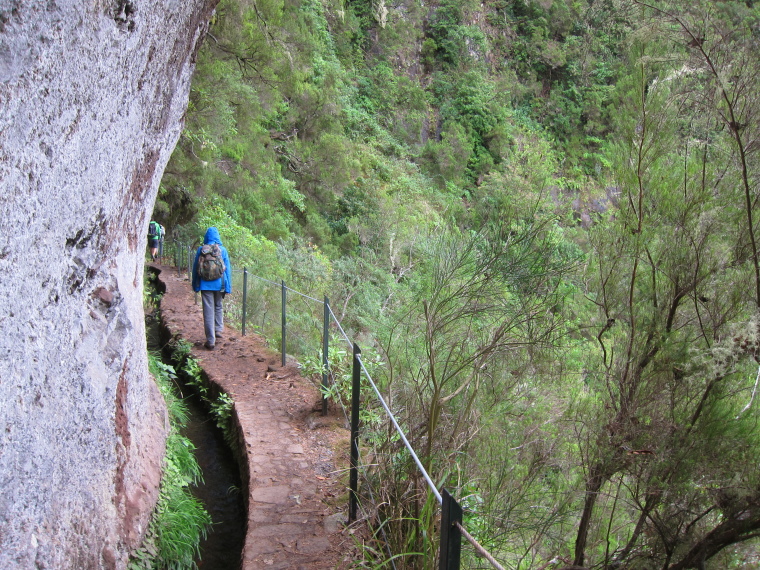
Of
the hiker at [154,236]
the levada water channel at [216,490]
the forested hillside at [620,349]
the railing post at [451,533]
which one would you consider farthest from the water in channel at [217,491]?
the hiker at [154,236]

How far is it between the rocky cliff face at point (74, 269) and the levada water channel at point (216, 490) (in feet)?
2.11

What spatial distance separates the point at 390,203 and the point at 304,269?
8607mm

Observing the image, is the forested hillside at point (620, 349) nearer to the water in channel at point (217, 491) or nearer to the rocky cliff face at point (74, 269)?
the water in channel at point (217, 491)

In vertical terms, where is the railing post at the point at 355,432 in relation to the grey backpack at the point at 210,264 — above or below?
below

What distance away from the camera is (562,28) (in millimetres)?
40688

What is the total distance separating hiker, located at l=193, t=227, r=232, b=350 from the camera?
7387 mm

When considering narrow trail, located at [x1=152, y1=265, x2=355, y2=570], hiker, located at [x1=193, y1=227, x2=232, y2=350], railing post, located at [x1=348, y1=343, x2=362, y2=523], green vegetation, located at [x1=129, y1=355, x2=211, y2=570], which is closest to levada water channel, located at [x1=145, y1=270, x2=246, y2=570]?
green vegetation, located at [x1=129, y1=355, x2=211, y2=570]

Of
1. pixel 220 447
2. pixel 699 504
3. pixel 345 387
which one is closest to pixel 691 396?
pixel 699 504

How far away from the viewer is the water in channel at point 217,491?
4109 mm

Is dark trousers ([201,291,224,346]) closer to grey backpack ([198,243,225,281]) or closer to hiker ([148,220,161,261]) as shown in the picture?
grey backpack ([198,243,225,281])

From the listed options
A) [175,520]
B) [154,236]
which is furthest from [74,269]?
[154,236]

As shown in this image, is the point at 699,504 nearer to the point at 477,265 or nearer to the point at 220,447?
the point at 477,265

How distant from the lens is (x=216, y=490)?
5.04 meters

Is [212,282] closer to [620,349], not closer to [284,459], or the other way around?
[284,459]
